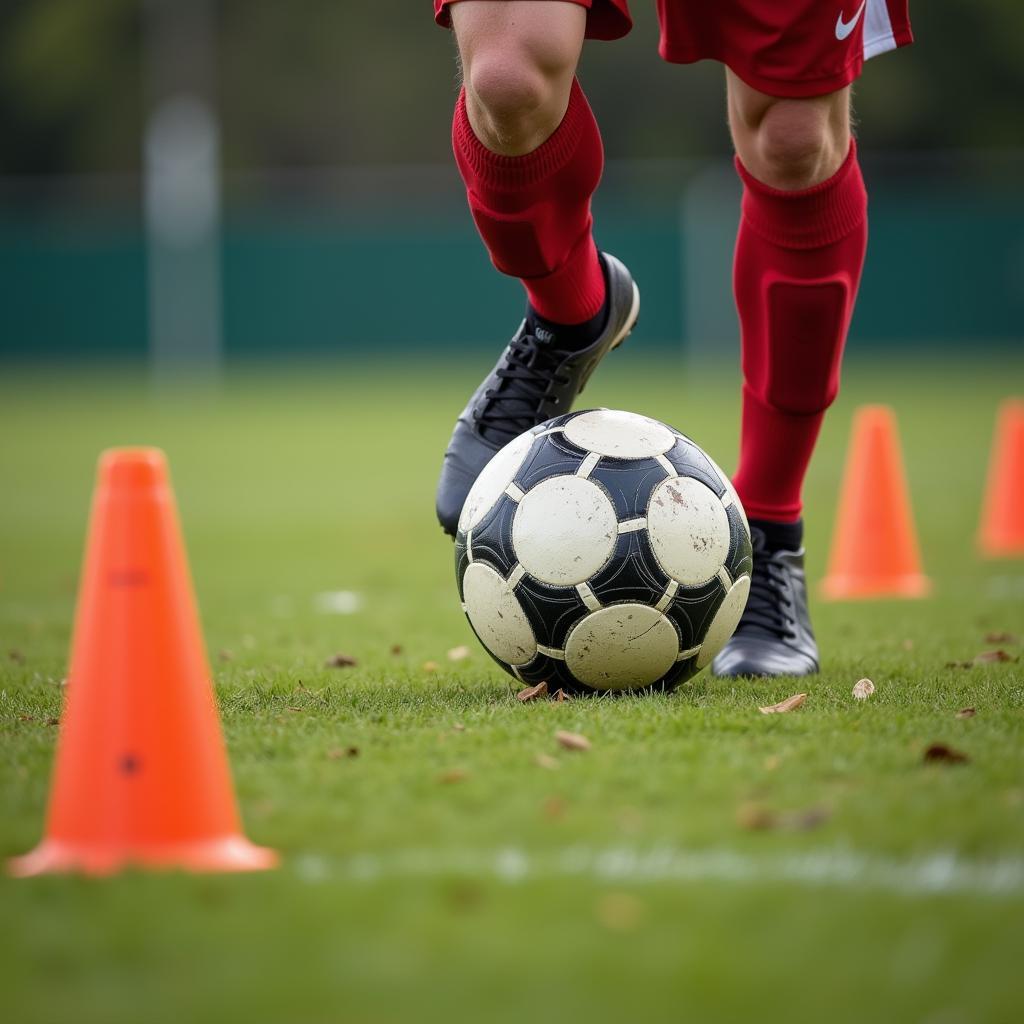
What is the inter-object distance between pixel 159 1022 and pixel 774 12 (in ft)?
8.18

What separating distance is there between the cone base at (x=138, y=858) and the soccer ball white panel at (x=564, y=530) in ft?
3.81

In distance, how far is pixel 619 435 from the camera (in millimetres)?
3404

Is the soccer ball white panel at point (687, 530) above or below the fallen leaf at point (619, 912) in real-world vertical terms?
above

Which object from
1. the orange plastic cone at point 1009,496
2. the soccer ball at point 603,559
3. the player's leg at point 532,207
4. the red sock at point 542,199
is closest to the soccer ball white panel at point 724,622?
the soccer ball at point 603,559

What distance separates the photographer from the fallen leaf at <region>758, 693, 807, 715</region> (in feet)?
10.4

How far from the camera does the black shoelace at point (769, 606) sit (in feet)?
12.5

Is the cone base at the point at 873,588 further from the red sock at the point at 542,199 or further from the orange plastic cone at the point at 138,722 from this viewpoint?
the orange plastic cone at the point at 138,722

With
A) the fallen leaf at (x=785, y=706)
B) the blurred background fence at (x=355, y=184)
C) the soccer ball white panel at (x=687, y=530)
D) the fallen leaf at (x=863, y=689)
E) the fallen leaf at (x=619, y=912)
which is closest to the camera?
the fallen leaf at (x=619, y=912)

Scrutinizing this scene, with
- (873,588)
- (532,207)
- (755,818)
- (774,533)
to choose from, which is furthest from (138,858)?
(873,588)

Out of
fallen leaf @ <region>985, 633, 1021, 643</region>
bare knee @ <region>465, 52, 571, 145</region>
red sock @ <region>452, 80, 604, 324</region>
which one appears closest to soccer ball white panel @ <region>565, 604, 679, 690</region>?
red sock @ <region>452, 80, 604, 324</region>

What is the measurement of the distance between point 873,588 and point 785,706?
2800 mm

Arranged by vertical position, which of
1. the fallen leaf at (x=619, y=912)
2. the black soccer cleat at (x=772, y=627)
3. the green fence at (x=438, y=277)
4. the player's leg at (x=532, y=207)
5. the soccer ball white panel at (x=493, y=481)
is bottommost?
the fallen leaf at (x=619, y=912)

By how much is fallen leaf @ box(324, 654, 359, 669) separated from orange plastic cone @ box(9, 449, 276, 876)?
183 centimetres

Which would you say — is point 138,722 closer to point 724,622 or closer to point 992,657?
point 724,622
